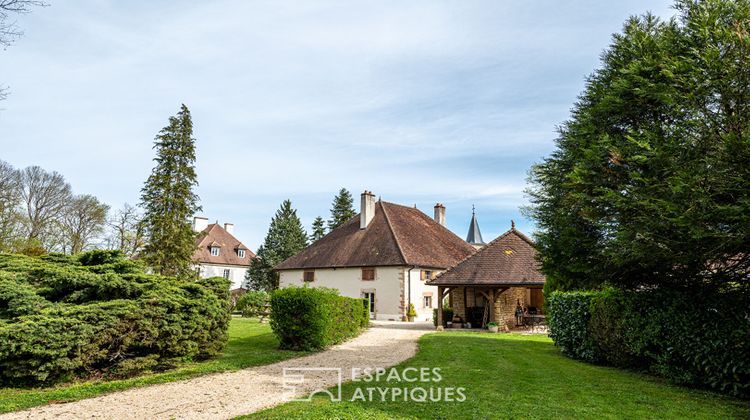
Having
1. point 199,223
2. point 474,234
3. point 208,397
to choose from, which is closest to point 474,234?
point 474,234

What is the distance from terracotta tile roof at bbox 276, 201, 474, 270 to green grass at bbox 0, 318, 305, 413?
13.9 metres

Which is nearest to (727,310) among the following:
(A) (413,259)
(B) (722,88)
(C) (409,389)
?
(B) (722,88)

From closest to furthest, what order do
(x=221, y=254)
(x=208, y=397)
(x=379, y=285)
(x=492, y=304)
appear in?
(x=208, y=397) < (x=492, y=304) < (x=379, y=285) < (x=221, y=254)

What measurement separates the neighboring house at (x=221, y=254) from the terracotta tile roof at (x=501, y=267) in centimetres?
2786

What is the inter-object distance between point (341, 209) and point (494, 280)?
30.7 metres

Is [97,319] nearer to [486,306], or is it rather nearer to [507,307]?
[486,306]

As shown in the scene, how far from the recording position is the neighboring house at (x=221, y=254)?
140ft

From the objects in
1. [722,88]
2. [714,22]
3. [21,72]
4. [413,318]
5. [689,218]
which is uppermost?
[714,22]

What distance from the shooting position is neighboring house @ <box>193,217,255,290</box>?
140 feet

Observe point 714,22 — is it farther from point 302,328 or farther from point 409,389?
point 302,328

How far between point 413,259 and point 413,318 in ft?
11.7

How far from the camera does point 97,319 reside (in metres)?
7.98

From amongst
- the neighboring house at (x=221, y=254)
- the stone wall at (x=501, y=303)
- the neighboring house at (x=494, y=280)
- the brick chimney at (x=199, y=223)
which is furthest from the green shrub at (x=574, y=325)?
the brick chimney at (x=199, y=223)

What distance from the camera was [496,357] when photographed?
1145 centimetres
